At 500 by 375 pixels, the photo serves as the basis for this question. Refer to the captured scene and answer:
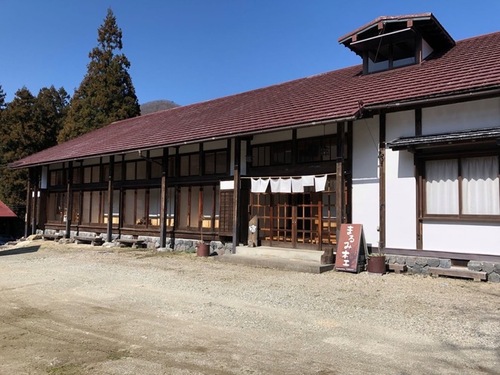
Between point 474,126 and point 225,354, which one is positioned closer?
point 225,354

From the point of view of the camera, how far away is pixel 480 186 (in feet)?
29.2

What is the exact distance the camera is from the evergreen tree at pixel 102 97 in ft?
99.5

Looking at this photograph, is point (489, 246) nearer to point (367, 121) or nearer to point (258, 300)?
point (367, 121)

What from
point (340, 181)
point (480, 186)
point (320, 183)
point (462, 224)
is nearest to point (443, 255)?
point (462, 224)

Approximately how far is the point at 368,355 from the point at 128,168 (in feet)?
50.0

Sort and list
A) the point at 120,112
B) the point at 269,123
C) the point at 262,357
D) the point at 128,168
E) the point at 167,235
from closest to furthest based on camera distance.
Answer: the point at 262,357, the point at 269,123, the point at 167,235, the point at 128,168, the point at 120,112

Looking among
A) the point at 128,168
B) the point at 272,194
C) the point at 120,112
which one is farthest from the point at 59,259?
the point at 120,112

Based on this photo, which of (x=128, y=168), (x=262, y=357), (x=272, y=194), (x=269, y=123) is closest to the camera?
(x=262, y=357)

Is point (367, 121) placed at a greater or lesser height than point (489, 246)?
greater

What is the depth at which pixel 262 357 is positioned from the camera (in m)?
4.24

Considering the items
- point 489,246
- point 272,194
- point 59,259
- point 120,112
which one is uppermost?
point 120,112

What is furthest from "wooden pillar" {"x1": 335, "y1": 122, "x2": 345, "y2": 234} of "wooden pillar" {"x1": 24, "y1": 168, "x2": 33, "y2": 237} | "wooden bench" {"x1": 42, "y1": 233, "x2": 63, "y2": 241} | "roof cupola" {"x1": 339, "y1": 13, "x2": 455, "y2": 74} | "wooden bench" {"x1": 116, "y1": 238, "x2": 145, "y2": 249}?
"wooden pillar" {"x1": 24, "y1": 168, "x2": 33, "y2": 237}

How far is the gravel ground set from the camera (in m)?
4.08

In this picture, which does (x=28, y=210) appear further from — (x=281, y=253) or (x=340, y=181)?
(x=340, y=181)
